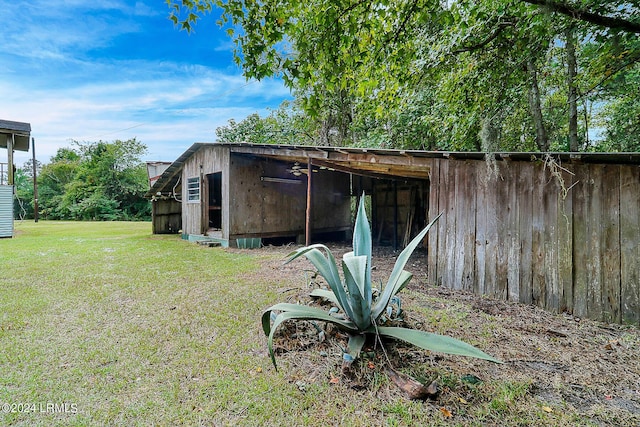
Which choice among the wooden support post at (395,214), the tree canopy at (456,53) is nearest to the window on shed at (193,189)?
the tree canopy at (456,53)

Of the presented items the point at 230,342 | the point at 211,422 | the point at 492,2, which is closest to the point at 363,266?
the point at 211,422

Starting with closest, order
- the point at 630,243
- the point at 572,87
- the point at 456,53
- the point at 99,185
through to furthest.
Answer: the point at 630,243 < the point at 456,53 < the point at 572,87 < the point at 99,185

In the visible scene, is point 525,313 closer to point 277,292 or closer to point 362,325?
point 362,325

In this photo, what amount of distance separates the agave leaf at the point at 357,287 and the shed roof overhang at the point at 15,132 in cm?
1292

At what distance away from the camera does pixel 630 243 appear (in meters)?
3.02

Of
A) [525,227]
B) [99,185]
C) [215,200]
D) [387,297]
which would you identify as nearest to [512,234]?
[525,227]

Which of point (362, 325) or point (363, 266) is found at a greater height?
point (363, 266)

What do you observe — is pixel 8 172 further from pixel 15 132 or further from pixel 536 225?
pixel 536 225

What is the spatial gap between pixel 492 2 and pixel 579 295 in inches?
157

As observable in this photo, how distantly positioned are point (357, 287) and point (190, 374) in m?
1.30

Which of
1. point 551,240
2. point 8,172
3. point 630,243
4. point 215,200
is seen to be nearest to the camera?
point 630,243

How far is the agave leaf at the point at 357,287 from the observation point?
1868 mm

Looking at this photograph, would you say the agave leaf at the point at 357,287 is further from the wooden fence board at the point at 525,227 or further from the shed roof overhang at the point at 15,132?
the shed roof overhang at the point at 15,132

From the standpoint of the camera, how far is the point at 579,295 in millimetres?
3293
